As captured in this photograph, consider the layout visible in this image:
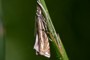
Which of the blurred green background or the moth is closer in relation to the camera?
the moth

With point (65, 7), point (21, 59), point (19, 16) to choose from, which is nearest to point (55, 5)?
point (65, 7)

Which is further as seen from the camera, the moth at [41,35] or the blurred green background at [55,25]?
the blurred green background at [55,25]

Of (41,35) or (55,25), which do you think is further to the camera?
(55,25)

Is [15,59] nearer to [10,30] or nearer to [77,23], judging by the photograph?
[10,30]
